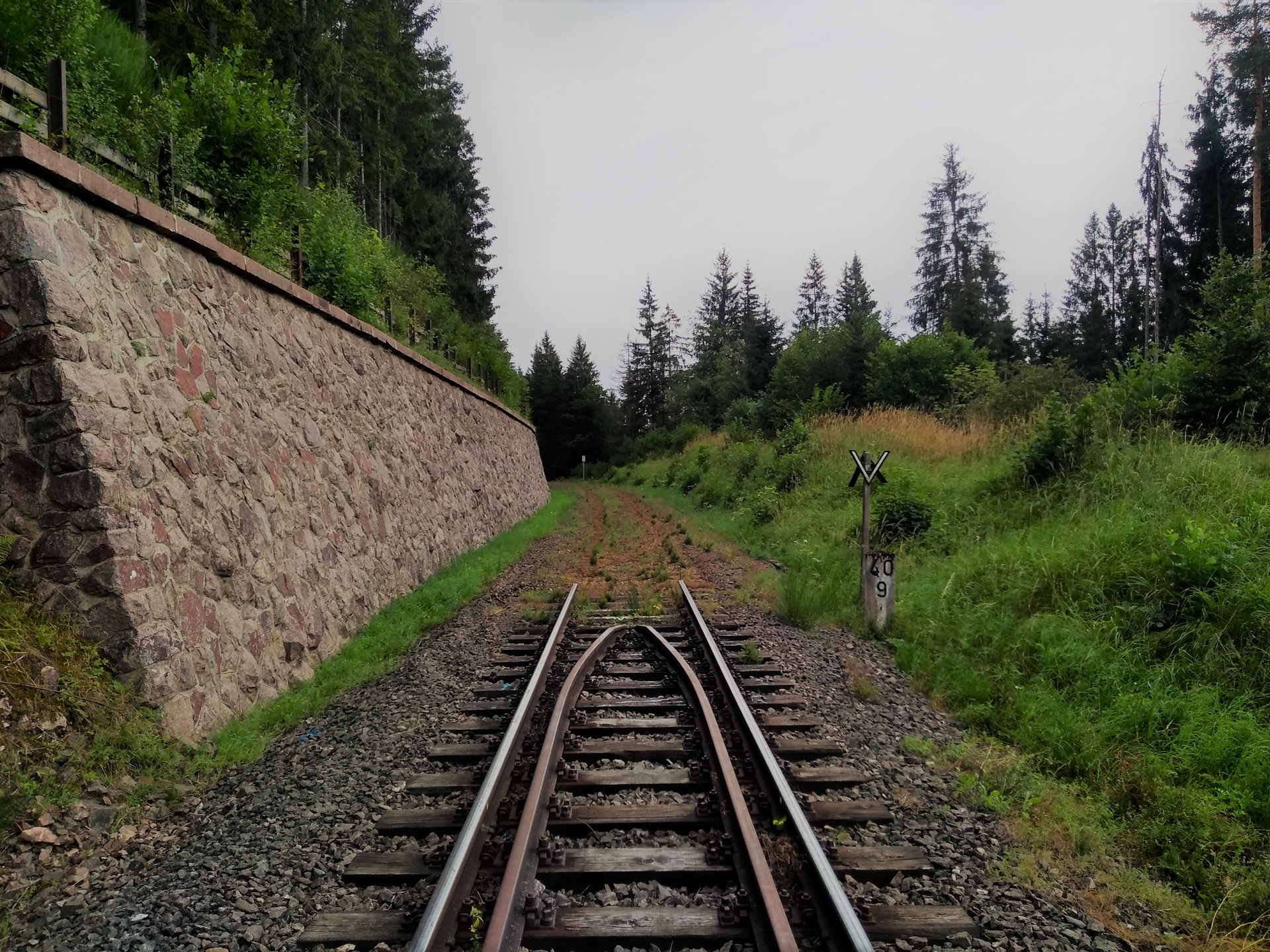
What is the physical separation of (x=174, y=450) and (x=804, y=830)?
5102mm

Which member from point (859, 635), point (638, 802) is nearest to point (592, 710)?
point (638, 802)

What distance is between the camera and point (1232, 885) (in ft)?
9.45

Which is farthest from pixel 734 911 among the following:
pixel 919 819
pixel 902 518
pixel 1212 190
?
pixel 1212 190

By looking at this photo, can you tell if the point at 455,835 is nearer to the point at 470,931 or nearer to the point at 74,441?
the point at 470,931

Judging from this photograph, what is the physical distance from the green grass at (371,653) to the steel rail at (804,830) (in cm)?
327

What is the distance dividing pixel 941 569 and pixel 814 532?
3.73m

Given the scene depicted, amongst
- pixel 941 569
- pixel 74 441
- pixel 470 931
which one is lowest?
pixel 470 931

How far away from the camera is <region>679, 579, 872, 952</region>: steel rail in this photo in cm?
235

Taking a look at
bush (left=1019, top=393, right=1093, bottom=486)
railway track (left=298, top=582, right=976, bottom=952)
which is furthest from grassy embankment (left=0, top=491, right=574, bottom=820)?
bush (left=1019, top=393, right=1093, bottom=486)

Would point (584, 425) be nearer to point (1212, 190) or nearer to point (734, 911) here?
point (1212, 190)

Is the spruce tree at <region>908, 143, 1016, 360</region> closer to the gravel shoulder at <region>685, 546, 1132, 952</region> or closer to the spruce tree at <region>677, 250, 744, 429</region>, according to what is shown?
the spruce tree at <region>677, 250, 744, 429</region>

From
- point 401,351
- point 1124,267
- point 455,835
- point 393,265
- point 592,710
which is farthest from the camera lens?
point 1124,267

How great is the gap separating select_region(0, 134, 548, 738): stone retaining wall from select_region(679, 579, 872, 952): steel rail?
3.73m

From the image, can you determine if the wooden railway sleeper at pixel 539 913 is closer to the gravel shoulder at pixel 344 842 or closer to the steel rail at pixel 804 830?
the gravel shoulder at pixel 344 842
